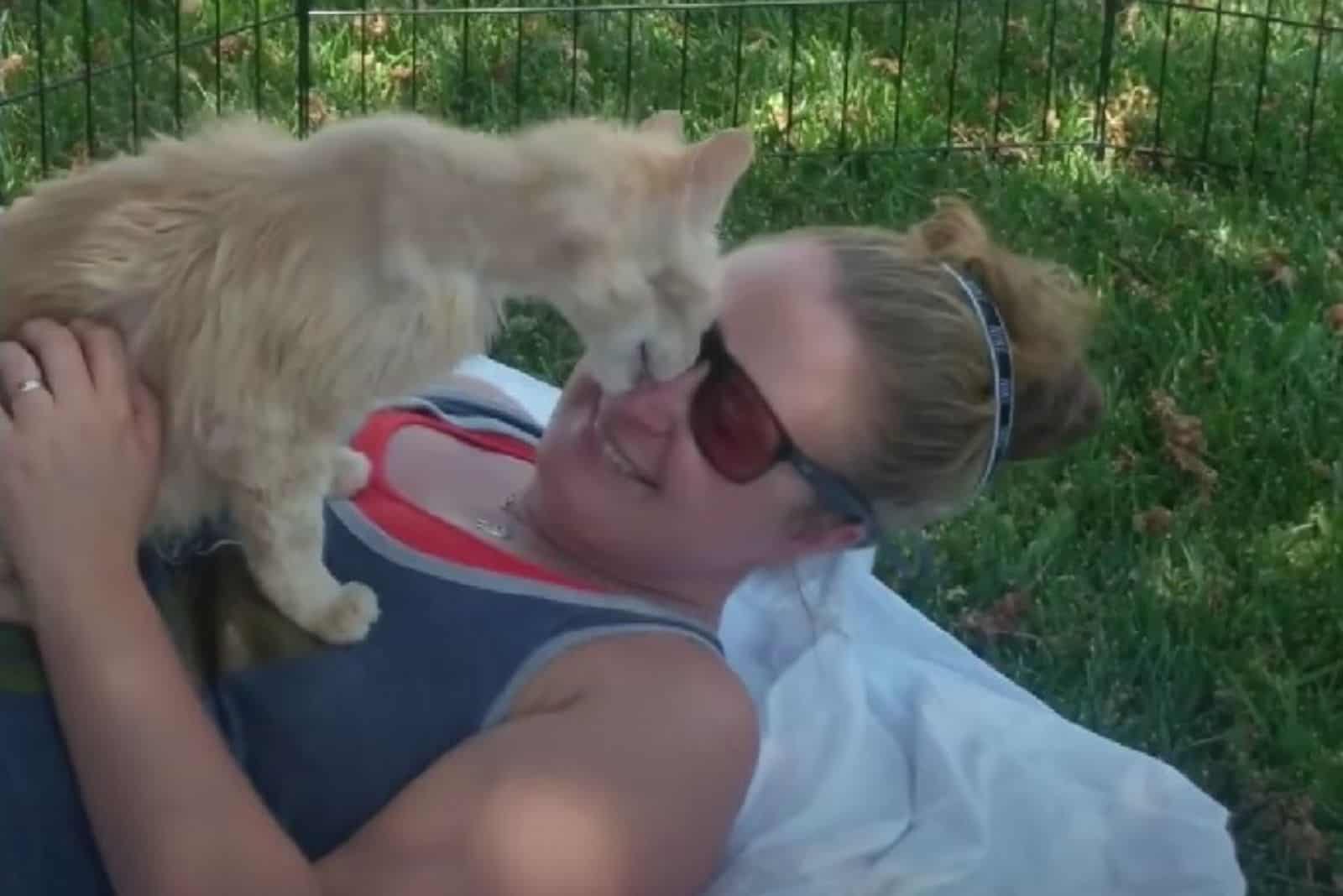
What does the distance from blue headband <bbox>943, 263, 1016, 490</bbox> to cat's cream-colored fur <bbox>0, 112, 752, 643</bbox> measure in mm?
294

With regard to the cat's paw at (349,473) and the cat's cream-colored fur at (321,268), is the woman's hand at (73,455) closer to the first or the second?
the cat's cream-colored fur at (321,268)

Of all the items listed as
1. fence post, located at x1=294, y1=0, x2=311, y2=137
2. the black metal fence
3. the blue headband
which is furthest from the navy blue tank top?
the black metal fence

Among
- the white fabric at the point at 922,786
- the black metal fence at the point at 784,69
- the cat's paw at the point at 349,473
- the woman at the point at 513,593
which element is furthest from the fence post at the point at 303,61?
the cat's paw at the point at 349,473

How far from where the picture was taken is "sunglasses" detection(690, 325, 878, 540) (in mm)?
2088

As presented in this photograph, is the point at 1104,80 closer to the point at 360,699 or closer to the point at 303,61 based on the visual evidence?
the point at 303,61

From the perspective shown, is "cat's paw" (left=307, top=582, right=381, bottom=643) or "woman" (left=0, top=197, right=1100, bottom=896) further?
"cat's paw" (left=307, top=582, right=381, bottom=643)

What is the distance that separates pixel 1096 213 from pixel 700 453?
2.32 metres

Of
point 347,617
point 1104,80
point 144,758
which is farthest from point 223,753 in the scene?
point 1104,80

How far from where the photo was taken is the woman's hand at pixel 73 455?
1922 mm

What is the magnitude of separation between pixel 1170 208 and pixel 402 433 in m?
2.31

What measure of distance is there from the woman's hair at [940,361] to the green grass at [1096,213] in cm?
69

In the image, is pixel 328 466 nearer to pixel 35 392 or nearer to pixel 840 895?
pixel 35 392

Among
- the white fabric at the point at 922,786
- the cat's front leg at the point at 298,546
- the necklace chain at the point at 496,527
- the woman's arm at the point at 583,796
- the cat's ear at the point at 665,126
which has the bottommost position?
the white fabric at the point at 922,786

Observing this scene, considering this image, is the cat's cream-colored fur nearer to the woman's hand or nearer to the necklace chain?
the woman's hand
